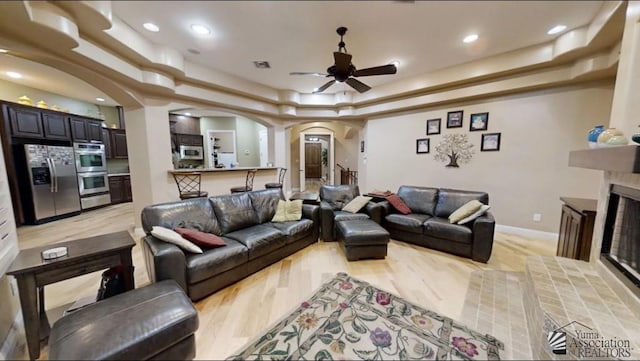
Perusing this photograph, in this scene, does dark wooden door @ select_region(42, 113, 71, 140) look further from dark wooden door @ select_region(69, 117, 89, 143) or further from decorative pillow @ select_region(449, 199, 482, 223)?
decorative pillow @ select_region(449, 199, 482, 223)

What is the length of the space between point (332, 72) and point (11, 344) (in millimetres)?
3361

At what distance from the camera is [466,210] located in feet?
9.68

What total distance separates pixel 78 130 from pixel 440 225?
763 cm

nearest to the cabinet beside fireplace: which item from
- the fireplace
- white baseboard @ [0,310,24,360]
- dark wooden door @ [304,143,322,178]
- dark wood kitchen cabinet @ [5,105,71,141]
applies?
the fireplace

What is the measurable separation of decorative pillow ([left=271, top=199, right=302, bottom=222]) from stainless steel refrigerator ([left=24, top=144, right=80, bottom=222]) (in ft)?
15.9

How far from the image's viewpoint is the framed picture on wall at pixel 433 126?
14.3 feet

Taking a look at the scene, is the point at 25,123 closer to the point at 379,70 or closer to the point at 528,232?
the point at 379,70

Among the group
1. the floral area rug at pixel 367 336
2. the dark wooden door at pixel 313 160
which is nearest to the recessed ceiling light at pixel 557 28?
the floral area rug at pixel 367 336

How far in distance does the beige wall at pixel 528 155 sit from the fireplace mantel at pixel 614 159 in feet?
5.63

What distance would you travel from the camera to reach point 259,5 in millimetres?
1271

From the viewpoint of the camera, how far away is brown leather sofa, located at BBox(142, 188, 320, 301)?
185 centimetres

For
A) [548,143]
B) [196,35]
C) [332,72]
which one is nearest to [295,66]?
[332,72]

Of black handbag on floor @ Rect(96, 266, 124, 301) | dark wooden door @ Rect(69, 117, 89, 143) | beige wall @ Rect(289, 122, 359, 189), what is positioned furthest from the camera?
beige wall @ Rect(289, 122, 359, 189)

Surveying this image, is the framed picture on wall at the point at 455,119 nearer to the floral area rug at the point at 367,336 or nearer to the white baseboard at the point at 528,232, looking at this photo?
the white baseboard at the point at 528,232
